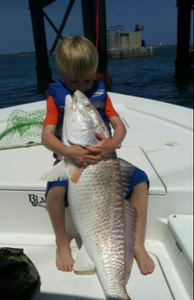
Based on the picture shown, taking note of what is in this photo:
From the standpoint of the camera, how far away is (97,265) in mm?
1421

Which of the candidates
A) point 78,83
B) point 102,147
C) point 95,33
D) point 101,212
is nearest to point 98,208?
point 101,212

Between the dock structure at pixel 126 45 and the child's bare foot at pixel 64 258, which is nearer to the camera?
the child's bare foot at pixel 64 258

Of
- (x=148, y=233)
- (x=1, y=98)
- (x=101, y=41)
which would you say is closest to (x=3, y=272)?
(x=148, y=233)

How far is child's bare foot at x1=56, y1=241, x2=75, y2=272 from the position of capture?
60.9 inches

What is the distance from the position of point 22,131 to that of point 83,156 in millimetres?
1440

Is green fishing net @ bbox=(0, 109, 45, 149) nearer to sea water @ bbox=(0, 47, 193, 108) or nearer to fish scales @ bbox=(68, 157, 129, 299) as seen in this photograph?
fish scales @ bbox=(68, 157, 129, 299)

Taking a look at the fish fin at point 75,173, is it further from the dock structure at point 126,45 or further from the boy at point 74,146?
the dock structure at point 126,45

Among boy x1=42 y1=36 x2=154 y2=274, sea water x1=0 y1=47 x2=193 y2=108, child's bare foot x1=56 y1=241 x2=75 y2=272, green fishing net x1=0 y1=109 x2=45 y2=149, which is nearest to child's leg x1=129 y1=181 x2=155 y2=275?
boy x1=42 y1=36 x2=154 y2=274

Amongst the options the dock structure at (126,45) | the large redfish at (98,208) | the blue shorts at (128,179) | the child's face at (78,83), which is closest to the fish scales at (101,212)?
the large redfish at (98,208)

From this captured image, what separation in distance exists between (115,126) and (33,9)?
11222mm

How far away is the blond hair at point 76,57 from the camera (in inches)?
58.9

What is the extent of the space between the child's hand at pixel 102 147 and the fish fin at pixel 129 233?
0.31 meters

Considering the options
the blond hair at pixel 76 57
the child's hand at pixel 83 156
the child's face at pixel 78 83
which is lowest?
the child's hand at pixel 83 156

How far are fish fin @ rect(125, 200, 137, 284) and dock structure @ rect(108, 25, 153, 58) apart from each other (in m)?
52.0
